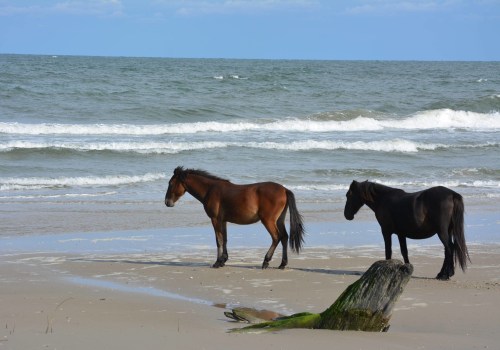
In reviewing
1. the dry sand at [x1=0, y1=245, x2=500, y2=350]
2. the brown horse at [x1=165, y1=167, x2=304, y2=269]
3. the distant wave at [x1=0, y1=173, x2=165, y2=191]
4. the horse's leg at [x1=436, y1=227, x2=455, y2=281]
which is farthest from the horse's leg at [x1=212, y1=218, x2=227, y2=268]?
the distant wave at [x1=0, y1=173, x2=165, y2=191]

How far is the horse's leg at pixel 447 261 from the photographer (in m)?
9.80

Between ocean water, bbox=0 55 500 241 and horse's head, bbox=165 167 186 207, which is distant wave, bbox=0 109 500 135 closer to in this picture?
ocean water, bbox=0 55 500 241

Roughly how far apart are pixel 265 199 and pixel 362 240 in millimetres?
2513

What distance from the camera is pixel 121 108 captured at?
123 feet

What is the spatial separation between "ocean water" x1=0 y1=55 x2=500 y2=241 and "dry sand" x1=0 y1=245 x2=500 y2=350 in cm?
345

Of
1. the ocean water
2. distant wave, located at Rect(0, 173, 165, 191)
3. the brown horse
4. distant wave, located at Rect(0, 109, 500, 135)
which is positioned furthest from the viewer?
distant wave, located at Rect(0, 109, 500, 135)

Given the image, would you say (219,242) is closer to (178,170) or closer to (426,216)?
(178,170)

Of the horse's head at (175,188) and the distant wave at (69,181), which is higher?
the horse's head at (175,188)

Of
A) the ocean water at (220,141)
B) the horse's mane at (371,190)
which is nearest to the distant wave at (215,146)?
the ocean water at (220,141)

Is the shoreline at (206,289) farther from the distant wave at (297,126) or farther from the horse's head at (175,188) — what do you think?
the distant wave at (297,126)

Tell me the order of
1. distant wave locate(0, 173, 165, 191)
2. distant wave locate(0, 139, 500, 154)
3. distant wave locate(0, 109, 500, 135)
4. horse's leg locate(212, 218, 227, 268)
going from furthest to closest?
distant wave locate(0, 109, 500, 135)
distant wave locate(0, 139, 500, 154)
distant wave locate(0, 173, 165, 191)
horse's leg locate(212, 218, 227, 268)

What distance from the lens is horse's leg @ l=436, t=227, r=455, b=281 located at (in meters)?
9.80

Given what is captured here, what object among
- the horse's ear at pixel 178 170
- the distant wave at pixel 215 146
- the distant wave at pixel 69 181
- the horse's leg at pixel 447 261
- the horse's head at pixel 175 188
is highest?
the horse's ear at pixel 178 170

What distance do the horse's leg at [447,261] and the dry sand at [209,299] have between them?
0.33 ft
